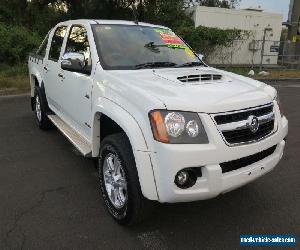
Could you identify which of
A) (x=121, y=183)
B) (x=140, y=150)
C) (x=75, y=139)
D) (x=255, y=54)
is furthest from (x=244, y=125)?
(x=255, y=54)

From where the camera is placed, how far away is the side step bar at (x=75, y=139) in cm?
445

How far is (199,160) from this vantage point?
3096 mm

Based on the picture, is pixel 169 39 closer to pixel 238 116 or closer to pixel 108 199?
pixel 238 116

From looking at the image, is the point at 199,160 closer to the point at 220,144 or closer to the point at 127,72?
the point at 220,144

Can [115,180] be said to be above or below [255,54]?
above

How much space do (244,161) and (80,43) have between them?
2.58 meters

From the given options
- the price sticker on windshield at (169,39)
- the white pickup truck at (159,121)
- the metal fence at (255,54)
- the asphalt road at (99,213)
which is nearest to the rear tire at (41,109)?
the asphalt road at (99,213)

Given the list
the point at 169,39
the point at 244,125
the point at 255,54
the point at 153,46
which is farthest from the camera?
the point at 255,54

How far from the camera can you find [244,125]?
3367mm

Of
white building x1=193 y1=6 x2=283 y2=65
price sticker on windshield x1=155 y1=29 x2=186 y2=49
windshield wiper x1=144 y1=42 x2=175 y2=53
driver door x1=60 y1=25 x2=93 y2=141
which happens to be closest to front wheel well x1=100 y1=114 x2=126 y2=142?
driver door x1=60 y1=25 x2=93 y2=141

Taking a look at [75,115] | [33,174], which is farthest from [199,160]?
[33,174]

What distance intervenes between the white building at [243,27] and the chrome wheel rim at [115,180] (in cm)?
1878

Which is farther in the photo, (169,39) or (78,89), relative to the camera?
(169,39)

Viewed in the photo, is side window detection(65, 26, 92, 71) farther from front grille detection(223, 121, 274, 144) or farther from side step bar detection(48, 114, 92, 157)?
front grille detection(223, 121, 274, 144)
